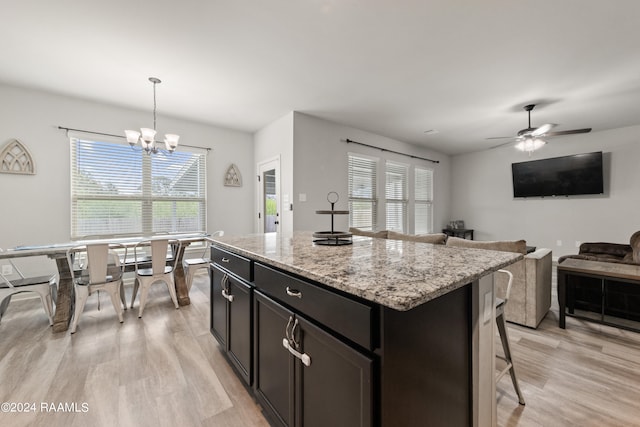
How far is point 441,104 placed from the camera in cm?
386

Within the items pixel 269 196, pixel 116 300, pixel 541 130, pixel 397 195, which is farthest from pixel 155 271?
pixel 541 130

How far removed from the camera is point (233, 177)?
5.08 m

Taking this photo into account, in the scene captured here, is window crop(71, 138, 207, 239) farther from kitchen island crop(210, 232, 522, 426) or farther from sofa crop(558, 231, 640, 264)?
sofa crop(558, 231, 640, 264)

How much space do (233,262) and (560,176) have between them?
6.94 m

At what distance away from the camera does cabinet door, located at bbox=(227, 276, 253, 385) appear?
5.06 feet

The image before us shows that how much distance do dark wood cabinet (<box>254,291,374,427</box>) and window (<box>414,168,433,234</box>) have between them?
5.84 metres

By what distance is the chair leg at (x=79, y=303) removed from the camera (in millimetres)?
2465

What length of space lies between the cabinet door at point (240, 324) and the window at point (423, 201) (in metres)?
5.64

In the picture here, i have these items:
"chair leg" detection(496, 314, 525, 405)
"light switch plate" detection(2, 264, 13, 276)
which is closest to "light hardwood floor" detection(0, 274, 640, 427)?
"chair leg" detection(496, 314, 525, 405)

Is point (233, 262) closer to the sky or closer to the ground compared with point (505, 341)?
closer to the sky

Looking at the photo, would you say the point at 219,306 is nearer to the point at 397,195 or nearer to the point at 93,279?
the point at 93,279

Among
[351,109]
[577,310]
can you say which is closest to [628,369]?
[577,310]

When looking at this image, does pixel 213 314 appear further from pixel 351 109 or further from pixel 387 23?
pixel 351 109

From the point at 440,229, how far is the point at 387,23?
240 inches
